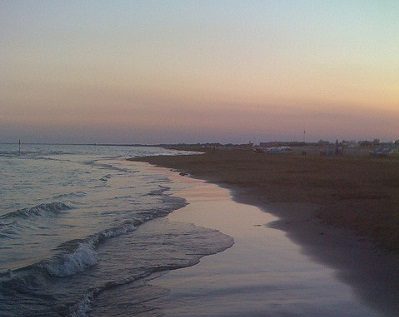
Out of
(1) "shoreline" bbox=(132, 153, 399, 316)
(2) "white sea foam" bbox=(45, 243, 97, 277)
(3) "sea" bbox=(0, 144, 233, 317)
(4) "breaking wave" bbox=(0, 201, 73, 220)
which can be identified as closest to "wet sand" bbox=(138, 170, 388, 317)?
(1) "shoreline" bbox=(132, 153, 399, 316)

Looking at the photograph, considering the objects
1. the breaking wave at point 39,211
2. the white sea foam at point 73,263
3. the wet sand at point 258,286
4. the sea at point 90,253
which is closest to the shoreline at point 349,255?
the wet sand at point 258,286

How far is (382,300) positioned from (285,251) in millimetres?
4134

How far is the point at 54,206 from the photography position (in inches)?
780

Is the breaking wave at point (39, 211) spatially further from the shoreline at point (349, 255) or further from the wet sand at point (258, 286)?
the shoreline at point (349, 255)

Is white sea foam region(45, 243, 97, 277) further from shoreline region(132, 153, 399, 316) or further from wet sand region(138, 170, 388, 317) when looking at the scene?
shoreline region(132, 153, 399, 316)

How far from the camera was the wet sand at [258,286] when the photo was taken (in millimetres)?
7457

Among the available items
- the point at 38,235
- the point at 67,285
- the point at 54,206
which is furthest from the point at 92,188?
the point at 67,285

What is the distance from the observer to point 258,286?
875 cm

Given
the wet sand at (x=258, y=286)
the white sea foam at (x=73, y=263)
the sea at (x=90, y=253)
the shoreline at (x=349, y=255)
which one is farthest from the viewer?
the white sea foam at (x=73, y=263)

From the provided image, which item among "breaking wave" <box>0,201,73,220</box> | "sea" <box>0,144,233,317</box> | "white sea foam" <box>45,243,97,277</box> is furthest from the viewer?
"breaking wave" <box>0,201,73,220</box>

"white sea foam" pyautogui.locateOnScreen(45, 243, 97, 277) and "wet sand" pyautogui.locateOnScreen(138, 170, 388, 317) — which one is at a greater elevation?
"wet sand" pyautogui.locateOnScreen(138, 170, 388, 317)

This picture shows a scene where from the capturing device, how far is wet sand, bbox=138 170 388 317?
7.46m

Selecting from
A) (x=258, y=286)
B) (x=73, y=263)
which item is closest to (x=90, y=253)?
(x=73, y=263)

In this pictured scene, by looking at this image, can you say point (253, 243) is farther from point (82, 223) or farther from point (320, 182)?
point (320, 182)
